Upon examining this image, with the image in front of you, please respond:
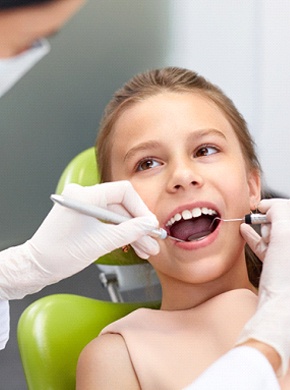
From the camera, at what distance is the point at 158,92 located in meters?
1.59

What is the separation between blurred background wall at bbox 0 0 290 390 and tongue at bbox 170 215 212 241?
1670 mm

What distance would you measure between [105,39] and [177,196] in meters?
2.47

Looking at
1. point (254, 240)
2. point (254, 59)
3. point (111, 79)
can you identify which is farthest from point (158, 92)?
point (111, 79)

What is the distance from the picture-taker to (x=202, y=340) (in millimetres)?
1432

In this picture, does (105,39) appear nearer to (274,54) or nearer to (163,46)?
(163,46)

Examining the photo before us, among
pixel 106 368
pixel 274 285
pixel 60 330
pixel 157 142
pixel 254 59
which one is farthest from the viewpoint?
pixel 254 59

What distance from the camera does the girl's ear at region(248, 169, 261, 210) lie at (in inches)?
64.6

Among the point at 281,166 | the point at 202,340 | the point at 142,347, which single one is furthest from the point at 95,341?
the point at 281,166

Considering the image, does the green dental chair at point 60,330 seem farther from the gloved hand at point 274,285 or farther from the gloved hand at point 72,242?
the gloved hand at point 274,285

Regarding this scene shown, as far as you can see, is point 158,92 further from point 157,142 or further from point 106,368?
point 106,368

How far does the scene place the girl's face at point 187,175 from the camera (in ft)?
4.74

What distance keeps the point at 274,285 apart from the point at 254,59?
212 cm

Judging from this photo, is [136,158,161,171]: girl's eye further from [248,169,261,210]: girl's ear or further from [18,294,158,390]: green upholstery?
[18,294,158,390]: green upholstery

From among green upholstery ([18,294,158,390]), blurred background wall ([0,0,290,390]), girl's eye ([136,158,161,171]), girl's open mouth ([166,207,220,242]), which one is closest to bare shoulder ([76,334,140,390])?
green upholstery ([18,294,158,390])
